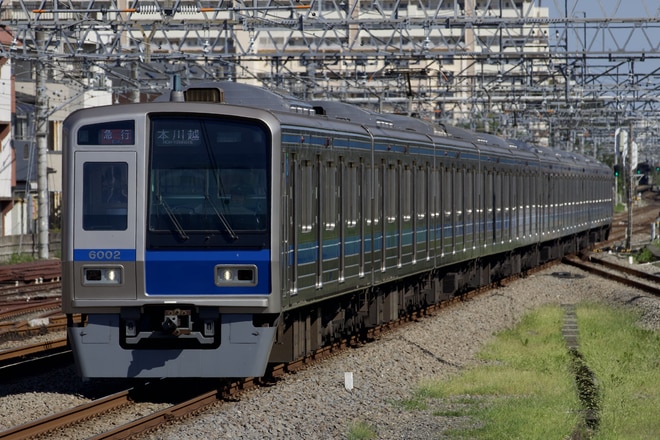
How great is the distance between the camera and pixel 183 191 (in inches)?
450

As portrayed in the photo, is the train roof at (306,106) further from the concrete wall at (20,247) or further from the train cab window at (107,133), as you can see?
the concrete wall at (20,247)

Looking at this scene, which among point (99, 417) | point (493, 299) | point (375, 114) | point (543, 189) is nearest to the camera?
point (99, 417)

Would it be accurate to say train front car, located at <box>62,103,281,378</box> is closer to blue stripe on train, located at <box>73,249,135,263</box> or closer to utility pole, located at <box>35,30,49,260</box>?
blue stripe on train, located at <box>73,249,135,263</box>

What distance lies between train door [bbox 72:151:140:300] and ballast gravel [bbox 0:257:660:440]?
1146 millimetres

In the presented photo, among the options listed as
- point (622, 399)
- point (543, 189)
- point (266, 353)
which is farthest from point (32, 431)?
point (543, 189)

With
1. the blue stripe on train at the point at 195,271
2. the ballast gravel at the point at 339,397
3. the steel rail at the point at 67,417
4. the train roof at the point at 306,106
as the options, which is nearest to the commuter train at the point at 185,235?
the blue stripe on train at the point at 195,271

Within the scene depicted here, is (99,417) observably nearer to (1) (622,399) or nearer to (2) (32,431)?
(2) (32,431)

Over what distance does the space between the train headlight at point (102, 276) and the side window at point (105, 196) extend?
359 mm

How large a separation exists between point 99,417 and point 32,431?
104cm

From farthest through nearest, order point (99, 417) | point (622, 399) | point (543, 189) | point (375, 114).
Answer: point (543, 189), point (375, 114), point (622, 399), point (99, 417)

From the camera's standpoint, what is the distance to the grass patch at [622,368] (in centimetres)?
1030

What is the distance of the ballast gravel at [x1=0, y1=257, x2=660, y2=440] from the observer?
33.3ft

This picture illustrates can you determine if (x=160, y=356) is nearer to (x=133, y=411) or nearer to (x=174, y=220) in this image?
(x=133, y=411)

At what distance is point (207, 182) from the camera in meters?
11.4
